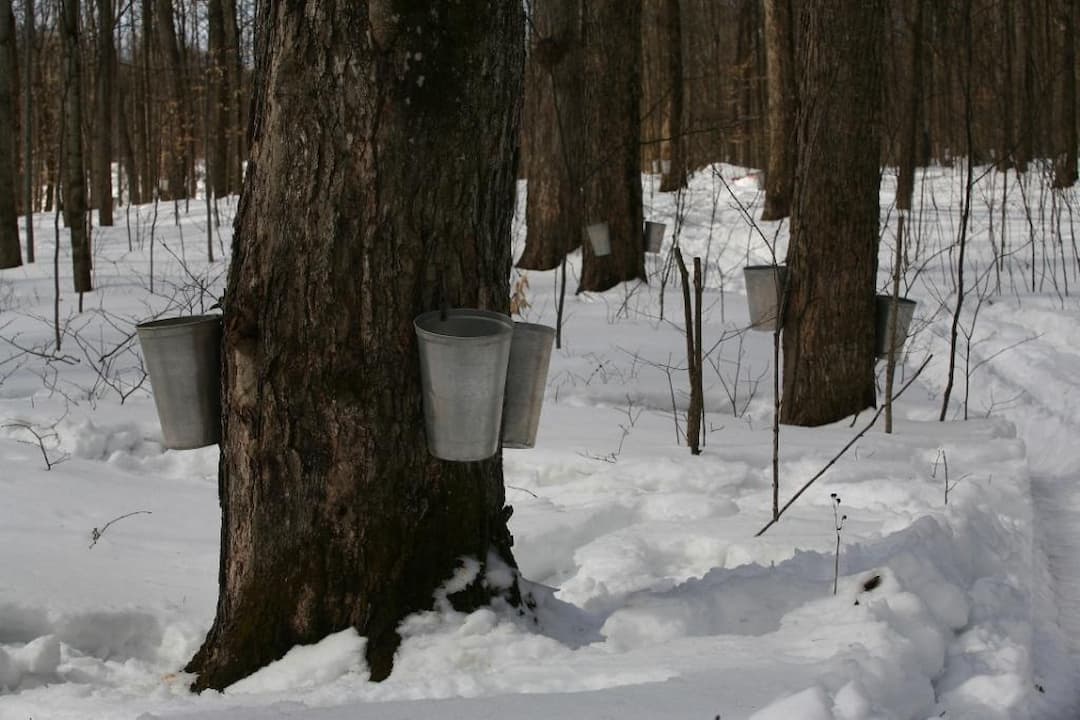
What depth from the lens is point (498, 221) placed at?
2.32 meters

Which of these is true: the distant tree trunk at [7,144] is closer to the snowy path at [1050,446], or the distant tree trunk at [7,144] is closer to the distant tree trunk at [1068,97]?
the snowy path at [1050,446]

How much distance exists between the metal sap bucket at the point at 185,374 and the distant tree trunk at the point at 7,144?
406 inches

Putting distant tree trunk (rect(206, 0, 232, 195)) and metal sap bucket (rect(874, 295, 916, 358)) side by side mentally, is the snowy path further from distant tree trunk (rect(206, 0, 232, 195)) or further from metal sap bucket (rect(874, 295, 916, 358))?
distant tree trunk (rect(206, 0, 232, 195))

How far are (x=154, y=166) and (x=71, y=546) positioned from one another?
50.7 ft

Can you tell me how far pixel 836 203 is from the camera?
5004mm

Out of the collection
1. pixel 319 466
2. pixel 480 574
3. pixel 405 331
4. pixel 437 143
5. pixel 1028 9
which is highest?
pixel 1028 9

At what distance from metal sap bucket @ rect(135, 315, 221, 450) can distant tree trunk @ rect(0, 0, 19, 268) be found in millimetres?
10317

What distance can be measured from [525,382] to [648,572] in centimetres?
103

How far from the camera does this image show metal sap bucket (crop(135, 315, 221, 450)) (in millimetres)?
2215

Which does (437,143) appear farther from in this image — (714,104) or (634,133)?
(714,104)

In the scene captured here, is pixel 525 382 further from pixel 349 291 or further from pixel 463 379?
pixel 349 291

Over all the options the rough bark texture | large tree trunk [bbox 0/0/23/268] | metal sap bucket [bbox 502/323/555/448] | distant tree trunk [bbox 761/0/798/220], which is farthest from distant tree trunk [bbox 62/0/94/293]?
distant tree trunk [bbox 761/0/798/220]

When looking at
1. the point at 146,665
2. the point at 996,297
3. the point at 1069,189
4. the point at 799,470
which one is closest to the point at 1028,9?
the point at 1069,189

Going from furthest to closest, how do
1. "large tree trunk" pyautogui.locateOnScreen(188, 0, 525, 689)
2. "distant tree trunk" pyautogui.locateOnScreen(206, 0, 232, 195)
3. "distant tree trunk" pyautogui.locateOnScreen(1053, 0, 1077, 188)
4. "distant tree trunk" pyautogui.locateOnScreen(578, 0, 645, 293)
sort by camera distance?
"distant tree trunk" pyautogui.locateOnScreen(1053, 0, 1077, 188), "distant tree trunk" pyautogui.locateOnScreen(206, 0, 232, 195), "distant tree trunk" pyautogui.locateOnScreen(578, 0, 645, 293), "large tree trunk" pyautogui.locateOnScreen(188, 0, 525, 689)
